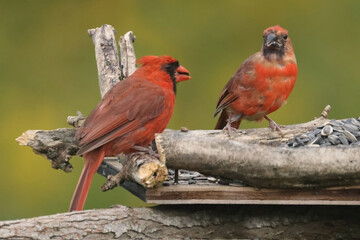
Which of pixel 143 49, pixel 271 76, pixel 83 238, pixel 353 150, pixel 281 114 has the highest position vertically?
pixel 143 49

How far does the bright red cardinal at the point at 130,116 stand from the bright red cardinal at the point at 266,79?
11.0 inches

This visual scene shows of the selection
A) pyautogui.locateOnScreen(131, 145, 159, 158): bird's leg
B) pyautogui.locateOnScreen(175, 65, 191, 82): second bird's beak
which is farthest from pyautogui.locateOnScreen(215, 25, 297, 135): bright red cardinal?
pyautogui.locateOnScreen(131, 145, 159, 158): bird's leg

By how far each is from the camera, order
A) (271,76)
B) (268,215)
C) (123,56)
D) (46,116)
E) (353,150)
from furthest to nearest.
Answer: (46,116), (123,56), (271,76), (268,215), (353,150)

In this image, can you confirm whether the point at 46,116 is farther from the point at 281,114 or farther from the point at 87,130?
the point at 87,130

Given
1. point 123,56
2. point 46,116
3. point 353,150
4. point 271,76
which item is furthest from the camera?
point 46,116

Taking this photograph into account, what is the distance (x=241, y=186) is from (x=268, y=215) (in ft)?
0.60

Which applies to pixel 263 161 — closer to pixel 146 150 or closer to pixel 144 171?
pixel 144 171

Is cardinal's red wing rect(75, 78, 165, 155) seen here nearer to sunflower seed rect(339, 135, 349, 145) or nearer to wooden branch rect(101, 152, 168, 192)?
wooden branch rect(101, 152, 168, 192)

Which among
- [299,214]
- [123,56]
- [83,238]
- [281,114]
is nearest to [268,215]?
[299,214]

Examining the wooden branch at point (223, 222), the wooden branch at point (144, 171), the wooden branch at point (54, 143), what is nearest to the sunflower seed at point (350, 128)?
the wooden branch at point (223, 222)

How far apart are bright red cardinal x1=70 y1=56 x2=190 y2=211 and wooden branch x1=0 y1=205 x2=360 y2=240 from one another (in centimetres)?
21

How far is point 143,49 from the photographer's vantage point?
527 cm

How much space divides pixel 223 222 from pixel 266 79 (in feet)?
2.65

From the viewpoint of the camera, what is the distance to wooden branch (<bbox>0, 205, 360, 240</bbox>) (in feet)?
10.2
